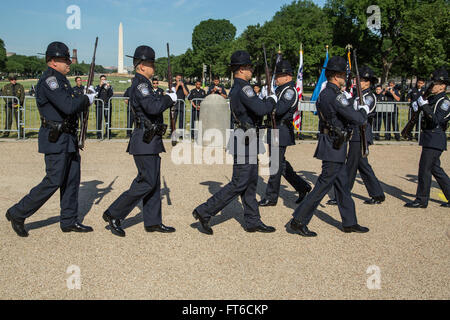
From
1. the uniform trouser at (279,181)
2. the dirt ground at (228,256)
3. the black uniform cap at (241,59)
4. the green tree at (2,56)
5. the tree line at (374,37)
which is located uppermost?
the green tree at (2,56)

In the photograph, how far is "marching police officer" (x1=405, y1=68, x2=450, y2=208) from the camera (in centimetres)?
654

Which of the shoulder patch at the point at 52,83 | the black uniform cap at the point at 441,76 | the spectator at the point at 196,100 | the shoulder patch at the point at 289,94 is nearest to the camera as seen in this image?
the shoulder patch at the point at 52,83

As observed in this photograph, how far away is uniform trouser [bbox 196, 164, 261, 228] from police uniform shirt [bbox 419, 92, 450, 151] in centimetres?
306

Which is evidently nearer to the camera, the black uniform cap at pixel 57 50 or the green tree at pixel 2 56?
the black uniform cap at pixel 57 50

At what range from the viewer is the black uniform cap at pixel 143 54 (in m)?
5.00

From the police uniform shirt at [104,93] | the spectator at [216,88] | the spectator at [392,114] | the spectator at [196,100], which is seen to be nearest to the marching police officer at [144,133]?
the spectator at [196,100]

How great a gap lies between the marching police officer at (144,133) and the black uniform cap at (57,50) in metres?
0.78

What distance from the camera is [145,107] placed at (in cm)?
492

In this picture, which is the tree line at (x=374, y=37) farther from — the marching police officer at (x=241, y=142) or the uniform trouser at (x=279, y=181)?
the marching police officer at (x=241, y=142)

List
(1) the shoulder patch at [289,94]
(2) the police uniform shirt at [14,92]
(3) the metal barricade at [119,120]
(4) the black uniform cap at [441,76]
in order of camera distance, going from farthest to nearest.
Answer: (2) the police uniform shirt at [14,92]
(3) the metal barricade at [119,120]
(4) the black uniform cap at [441,76]
(1) the shoulder patch at [289,94]

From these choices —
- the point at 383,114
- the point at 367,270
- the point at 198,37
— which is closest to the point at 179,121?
the point at 383,114

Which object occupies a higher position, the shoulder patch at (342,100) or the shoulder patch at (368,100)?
the shoulder patch at (368,100)
